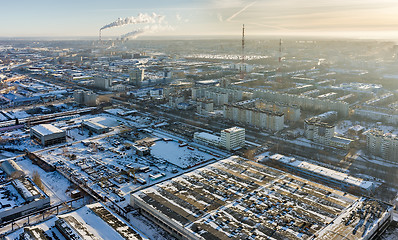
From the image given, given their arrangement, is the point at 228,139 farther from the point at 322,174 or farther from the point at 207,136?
the point at 322,174

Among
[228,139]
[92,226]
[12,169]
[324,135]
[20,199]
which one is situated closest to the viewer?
[92,226]

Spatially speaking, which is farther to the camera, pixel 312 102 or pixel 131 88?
pixel 131 88

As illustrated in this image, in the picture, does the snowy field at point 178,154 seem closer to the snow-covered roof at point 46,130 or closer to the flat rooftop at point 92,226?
the flat rooftop at point 92,226

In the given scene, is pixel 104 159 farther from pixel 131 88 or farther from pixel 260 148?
pixel 131 88

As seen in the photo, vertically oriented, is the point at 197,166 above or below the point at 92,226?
below

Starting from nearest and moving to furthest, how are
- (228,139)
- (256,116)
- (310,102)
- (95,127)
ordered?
1. (228,139)
2. (95,127)
3. (256,116)
4. (310,102)

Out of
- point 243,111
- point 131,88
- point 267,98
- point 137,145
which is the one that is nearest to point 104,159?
point 137,145

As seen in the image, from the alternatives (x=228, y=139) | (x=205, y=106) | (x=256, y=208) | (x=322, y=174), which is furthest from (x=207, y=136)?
(x=256, y=208)

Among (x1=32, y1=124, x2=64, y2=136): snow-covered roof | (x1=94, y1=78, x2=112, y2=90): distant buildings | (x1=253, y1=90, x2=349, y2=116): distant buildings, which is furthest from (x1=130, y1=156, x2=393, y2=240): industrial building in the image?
(x1=94, y1=78, x2=112, y2=90): distant buildings
